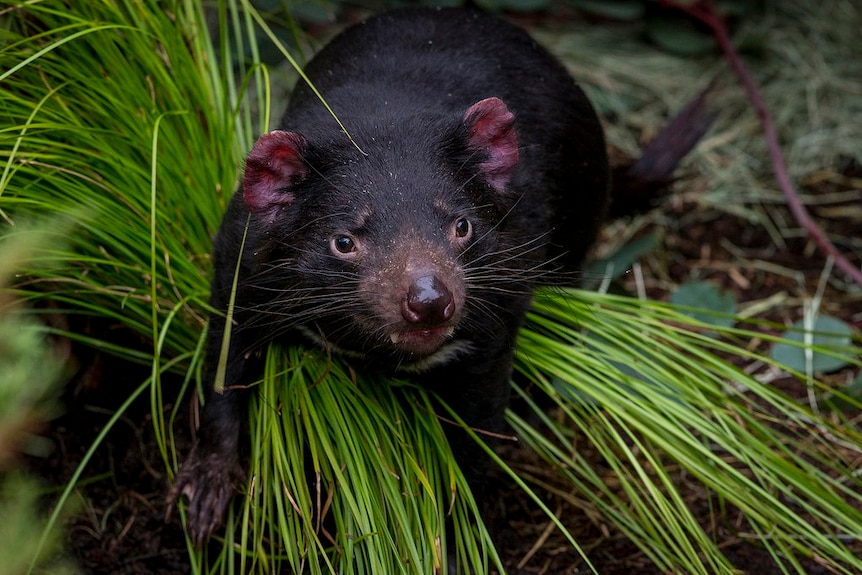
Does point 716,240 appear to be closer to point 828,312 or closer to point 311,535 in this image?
point 828,312

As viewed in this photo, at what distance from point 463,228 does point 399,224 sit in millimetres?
179

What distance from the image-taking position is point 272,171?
8.16 feet

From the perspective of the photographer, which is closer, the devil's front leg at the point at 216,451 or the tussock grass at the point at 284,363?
the tussock grass at the point at 284,363

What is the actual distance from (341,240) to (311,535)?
2.19 ft

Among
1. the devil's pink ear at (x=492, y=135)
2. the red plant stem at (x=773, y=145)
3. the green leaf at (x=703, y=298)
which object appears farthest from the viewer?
the red plant stem at (x=773, y=145)

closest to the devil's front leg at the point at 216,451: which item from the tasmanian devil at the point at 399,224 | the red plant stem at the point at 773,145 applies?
the tasmanian devil at the point at 399,224

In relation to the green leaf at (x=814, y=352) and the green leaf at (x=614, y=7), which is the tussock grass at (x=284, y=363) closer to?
the green leaf at (x=814, y=352)

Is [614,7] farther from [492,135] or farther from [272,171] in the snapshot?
[272,171]

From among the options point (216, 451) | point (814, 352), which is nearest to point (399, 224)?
point (216, 451)

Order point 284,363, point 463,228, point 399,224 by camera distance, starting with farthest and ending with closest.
Result: point 284,363 < point 463,228 < point 399,224

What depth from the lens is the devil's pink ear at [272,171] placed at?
2.44 m

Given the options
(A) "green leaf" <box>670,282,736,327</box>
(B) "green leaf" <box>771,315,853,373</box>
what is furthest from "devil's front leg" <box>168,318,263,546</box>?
(B) "green leaf" <box>771,315,853,373</box>

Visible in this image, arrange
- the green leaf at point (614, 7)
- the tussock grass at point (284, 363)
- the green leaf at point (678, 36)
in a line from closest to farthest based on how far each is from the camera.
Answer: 1. the tussock grass at point (284, 363)
2. the green leaf at point (614, 7)
3. the green leaf at point (678, 36)

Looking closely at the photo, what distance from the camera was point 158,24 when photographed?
309 centimetres
